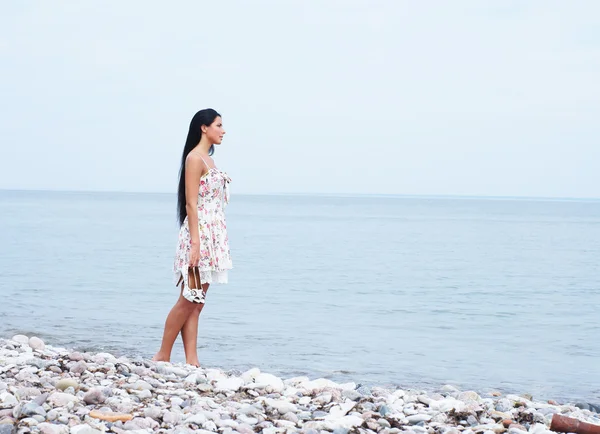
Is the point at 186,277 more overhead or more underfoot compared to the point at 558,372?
more overhead

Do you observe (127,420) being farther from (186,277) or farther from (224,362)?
(224,362)

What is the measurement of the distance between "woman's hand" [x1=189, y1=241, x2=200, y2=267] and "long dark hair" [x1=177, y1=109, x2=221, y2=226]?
37cm

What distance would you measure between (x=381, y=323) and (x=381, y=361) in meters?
3.07

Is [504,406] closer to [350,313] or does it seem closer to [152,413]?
[152,413]

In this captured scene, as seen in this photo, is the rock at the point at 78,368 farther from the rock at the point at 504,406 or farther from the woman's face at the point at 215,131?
the rock at the point at 504,406

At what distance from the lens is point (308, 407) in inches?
219

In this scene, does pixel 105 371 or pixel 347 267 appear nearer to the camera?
pixel 105 371

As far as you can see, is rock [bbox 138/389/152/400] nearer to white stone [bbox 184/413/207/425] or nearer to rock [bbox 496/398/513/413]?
white stone [bbox 184/413/207/425]

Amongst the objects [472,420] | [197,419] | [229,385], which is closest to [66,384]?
[197,419]

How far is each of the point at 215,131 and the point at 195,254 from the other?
105 centimetres

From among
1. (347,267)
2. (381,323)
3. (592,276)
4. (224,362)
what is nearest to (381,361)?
(224,362)

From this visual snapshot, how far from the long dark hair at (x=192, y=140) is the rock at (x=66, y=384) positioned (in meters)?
2.03

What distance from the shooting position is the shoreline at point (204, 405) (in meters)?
4.78

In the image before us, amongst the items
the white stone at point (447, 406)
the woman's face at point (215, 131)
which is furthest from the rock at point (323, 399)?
the woman's face at point (215, 131)
